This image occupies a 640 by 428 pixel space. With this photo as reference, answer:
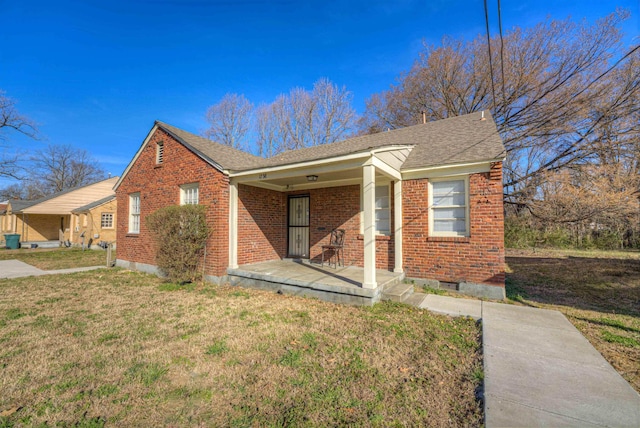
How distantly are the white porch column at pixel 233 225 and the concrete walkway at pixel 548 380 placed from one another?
19.5 feet

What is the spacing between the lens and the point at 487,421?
7.41 feet

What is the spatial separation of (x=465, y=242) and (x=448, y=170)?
5.63 ft

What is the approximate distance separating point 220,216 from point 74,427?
17.8 ft

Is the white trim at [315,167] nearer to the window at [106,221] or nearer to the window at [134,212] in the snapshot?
the window at [134,212]

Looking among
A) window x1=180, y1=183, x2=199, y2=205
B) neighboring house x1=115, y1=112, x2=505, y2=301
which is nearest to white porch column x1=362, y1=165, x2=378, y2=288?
neighboring house x1=115, y1=112, x2=505, y2=301

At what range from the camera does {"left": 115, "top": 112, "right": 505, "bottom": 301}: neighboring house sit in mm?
5926

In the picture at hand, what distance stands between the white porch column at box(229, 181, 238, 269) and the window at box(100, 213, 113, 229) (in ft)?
57.7

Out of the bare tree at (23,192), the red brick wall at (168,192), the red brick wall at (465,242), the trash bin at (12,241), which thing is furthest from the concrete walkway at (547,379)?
the bare tree at (23,192)

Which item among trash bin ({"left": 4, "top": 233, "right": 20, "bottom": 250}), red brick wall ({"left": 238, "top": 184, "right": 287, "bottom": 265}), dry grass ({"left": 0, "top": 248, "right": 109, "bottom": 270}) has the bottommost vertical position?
dry grass ({"left": 0, "top": 248, "right": 109, "bottom": 270})

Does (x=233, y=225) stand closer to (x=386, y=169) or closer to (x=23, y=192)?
(x=386, y=169)

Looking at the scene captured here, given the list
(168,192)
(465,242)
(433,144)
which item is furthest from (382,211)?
(168,192)

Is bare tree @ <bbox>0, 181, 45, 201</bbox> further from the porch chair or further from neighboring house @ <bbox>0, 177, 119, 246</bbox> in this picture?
the porch chair

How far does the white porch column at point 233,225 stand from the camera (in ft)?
24.5

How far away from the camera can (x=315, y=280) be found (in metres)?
6.16
